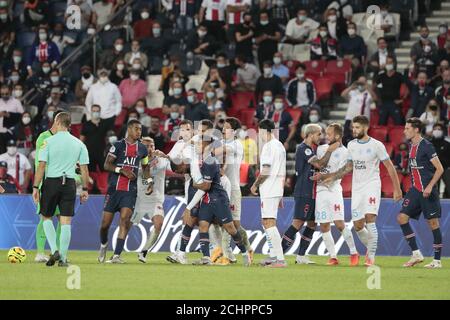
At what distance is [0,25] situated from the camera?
1388 inches

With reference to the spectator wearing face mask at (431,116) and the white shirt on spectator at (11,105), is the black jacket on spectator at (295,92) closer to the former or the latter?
the spectator wearing face mask at (431,116)

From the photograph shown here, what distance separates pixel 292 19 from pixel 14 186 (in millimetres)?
9366

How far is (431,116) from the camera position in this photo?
2716 centimetres

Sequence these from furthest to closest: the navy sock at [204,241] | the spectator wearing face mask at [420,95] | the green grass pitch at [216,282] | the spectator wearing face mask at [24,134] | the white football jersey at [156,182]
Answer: the spectator wearing face mask at [24,134] → the spectator wearing face mask at [420,95] → the white football jersey at [156,182] → the navy sock at [204,241] → the green grass pitch at [216,282]

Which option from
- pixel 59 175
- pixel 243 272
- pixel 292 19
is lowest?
pixel 243 272

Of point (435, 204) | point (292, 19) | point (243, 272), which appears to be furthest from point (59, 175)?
point (292, 19)

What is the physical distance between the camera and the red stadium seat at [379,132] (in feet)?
91.0

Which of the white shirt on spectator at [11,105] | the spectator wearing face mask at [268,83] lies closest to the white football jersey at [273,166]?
the spectator wearing face mask at [268,83]

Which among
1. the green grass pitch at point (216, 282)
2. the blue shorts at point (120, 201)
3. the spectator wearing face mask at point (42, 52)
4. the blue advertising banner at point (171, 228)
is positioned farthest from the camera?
the spectator wearing face mask at point (42, 52)

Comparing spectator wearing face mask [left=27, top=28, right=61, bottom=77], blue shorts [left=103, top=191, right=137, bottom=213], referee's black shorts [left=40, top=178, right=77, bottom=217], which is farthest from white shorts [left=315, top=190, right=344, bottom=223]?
spectator wearing face mask [left=27, top=28, right=61, bottom=77]

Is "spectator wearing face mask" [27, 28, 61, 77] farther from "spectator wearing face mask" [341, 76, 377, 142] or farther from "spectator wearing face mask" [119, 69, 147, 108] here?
"spectator wearing face mask" [341, 76, 377, 142]

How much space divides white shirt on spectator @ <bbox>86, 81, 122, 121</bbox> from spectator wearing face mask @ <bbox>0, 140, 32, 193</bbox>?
263 centimetres

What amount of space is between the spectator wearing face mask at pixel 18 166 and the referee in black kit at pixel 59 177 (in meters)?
10.3
